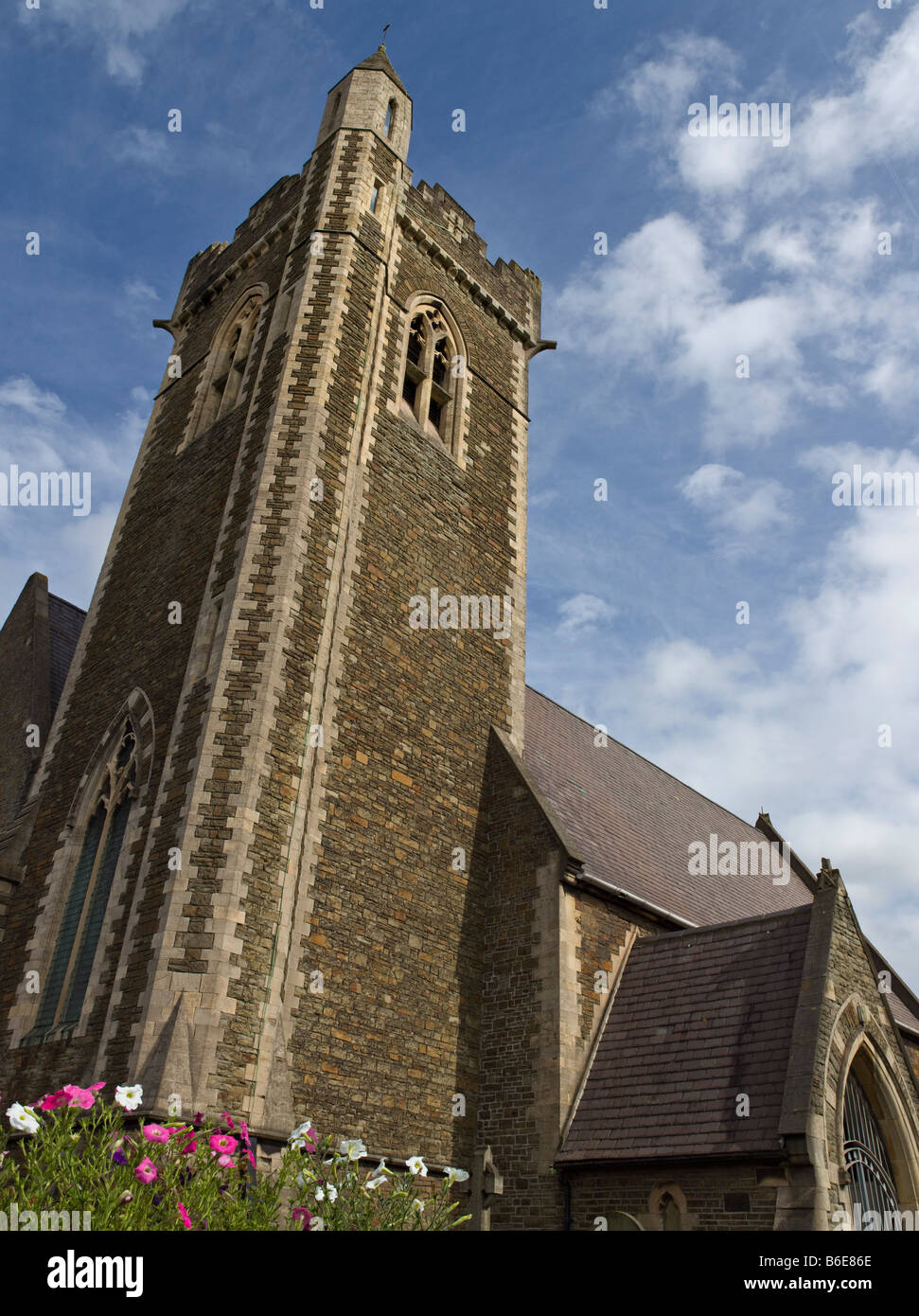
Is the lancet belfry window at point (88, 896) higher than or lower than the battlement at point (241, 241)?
lower

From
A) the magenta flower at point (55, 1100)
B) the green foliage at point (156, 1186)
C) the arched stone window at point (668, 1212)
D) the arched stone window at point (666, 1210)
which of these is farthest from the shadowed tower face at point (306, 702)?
the magenta flower at point (55, 1100)

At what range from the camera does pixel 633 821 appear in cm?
1859

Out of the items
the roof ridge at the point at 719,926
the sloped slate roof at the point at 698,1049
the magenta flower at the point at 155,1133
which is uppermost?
the roof ridge at the point at 719,926

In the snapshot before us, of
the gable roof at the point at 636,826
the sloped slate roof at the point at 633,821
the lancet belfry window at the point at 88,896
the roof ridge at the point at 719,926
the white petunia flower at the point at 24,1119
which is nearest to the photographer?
the white petunia flower at the point at 24,1119

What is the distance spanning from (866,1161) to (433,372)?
13.5m

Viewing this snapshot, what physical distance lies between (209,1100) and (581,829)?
313 inches

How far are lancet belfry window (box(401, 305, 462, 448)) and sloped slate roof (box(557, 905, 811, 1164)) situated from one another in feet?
31.0

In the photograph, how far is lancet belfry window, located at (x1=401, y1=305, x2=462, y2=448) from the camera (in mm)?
16406

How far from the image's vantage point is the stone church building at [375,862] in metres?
9.81

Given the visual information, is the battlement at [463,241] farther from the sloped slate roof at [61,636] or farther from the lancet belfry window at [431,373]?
the sloped slate roof at [61,636]

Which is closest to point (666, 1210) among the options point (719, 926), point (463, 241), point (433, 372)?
point (719, 926)

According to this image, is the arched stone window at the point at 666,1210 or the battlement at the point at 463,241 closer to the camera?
the arched stone window at the point at 666,1210

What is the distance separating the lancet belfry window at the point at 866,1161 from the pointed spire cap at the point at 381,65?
1841 cm
